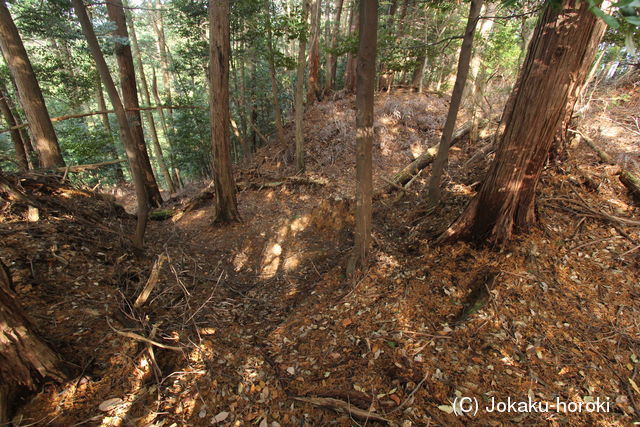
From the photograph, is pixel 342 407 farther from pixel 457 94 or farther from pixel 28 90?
pixel 28 90

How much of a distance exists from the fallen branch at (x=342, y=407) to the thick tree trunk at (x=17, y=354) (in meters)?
2.12

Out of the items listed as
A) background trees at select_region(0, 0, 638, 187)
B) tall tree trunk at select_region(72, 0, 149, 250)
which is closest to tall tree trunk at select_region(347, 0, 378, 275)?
background trees at select_region(0, 0, 638, 187)

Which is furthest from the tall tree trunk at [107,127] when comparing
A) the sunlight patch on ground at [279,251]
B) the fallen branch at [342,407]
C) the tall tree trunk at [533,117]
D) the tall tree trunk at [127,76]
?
the tall tree trunk at [533,117]

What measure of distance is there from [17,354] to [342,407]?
261 cm

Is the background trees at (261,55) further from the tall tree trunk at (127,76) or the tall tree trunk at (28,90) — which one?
the tall tree trunk at (28,90)

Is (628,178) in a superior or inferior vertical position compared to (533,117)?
inferior

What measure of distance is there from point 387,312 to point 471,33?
4306 mm

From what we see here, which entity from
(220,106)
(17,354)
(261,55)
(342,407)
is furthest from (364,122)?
(261,55)

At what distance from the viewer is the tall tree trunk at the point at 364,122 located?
302 centimetres

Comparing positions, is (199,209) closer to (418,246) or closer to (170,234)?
(170,234)

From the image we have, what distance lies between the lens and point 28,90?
6031mm

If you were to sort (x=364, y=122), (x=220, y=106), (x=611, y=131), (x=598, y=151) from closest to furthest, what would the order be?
(x=364, y=122) < (x=598, y=151) < (x=220, y=106) < (x=611, y=131)

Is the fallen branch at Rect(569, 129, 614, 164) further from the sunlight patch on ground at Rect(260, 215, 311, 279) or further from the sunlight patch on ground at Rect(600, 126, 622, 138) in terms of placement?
the sunlight patch on ground at Rect(260, 215, 311, 279)

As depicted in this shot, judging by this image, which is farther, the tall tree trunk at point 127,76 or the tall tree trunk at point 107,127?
the tall tree trunk at point 107,127
